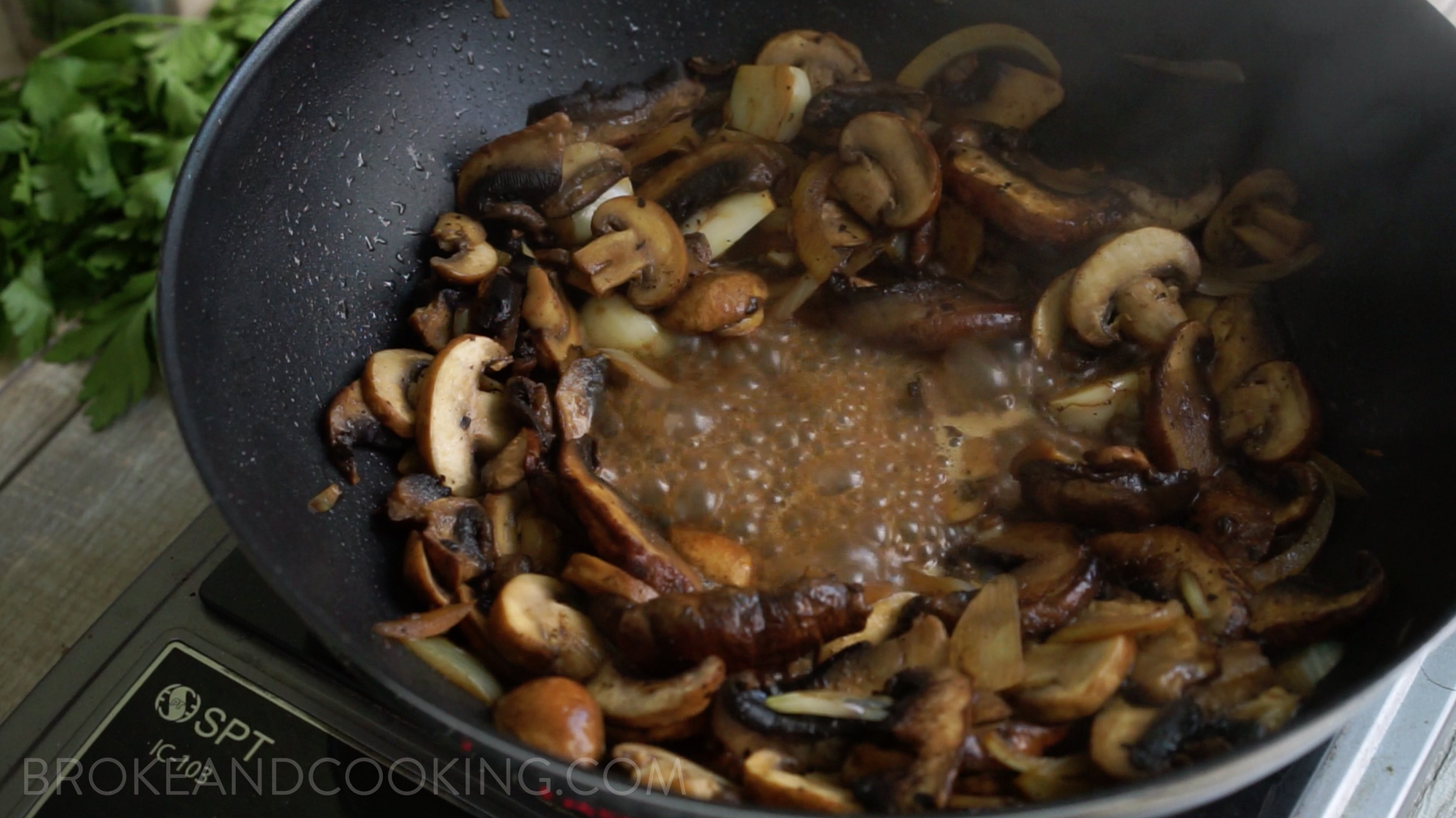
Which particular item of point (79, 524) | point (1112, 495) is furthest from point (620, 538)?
point (79, 524)

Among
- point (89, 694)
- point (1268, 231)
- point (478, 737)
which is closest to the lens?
point (478, 737)

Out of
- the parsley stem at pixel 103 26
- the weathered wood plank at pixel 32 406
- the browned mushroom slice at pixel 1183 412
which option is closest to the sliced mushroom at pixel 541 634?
the browned mushroom slice at pixel 1183 412

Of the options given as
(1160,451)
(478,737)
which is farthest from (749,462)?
(478,737)

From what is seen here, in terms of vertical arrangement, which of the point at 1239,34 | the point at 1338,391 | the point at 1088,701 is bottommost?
the point at 1338,391

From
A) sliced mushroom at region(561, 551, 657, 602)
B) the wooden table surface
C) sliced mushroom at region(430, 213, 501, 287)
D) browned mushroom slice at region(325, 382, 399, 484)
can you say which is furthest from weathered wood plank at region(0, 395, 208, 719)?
sliced mushroom at region(561, 551, 657, 602)

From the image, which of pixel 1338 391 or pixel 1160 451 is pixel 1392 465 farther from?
pixel 1160 451

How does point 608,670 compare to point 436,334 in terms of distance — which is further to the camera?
point 436,334

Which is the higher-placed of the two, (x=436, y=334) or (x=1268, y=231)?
(x=436, y=334)

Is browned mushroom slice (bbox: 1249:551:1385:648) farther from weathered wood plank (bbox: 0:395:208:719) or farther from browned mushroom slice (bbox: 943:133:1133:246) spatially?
weathered wood plank (bbox: 0:395:208:719)
